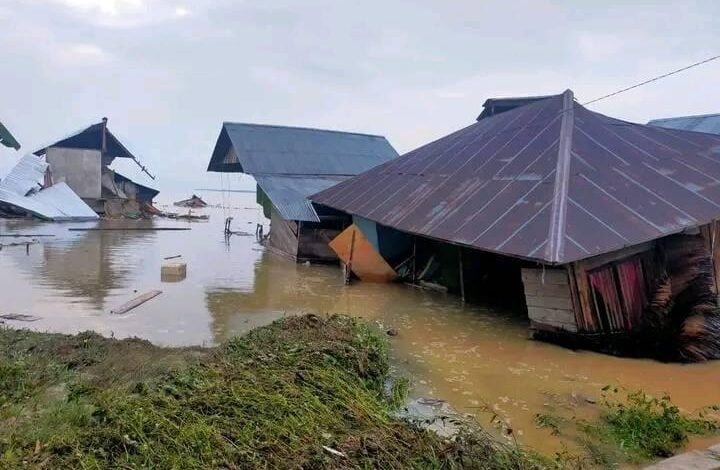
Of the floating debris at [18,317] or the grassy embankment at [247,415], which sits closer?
the grassy embankment at [247,415]

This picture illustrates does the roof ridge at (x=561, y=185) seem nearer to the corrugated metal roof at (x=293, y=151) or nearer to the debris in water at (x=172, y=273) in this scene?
the debris in water at (x=172, y=273)

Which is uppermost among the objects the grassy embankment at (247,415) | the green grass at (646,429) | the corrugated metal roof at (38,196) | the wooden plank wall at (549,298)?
the corrugated metal roof at (38,196)

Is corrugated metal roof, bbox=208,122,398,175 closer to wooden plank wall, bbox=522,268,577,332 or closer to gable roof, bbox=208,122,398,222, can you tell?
gable roof, bbox=208,122,398,222

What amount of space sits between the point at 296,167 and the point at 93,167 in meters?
17.1

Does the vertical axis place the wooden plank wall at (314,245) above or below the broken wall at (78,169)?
below

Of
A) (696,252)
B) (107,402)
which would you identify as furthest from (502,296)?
(107,402)

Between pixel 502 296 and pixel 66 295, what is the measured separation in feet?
27.1

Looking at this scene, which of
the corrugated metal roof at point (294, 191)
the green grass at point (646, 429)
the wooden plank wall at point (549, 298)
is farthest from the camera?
the corrugated metal roof at point (294, 191)

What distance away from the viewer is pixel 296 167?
19047 mm

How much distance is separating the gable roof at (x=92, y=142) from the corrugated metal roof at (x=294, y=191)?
59.1 feet

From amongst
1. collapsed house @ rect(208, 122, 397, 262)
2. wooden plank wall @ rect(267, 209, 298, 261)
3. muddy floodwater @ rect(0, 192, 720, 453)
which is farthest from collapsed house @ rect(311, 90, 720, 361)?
wooden plank wall @ rect(267, 209, 298, 261)

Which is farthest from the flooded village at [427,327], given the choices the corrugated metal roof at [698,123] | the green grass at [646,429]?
the corrugated metal roof at [698,123]

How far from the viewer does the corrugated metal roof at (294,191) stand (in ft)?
48.9

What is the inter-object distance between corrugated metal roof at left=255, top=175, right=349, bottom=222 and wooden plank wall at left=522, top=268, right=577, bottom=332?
8.21 meters
